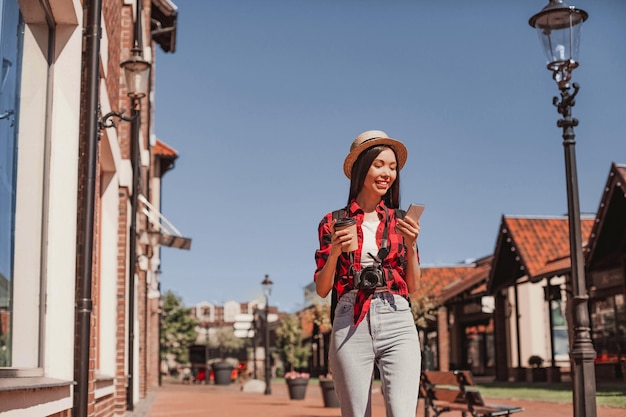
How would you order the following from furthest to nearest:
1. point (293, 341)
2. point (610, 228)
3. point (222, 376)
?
point (293, 341)
point (222, 376)
point (610, 228)

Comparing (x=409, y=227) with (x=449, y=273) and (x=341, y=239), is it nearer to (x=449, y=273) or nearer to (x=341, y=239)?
(x=341, y=239)

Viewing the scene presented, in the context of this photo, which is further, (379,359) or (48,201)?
(48,201)

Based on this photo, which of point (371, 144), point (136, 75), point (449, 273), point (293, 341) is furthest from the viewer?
point (293, 341)

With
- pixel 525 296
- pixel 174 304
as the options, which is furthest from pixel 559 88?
pixel 174 304

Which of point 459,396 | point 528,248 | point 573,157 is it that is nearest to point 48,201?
point 573,157

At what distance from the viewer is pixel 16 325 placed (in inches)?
230

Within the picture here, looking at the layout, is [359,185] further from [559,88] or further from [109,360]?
[109,360]

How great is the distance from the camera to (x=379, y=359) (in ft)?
12.3

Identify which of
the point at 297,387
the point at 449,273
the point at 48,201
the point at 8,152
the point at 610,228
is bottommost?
the point at 297,387

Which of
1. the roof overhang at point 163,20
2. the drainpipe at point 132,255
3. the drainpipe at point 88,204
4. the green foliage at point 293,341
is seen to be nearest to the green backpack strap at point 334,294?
the drainpipe at point 88,204

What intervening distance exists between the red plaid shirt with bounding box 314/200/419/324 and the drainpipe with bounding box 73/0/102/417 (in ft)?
11.1

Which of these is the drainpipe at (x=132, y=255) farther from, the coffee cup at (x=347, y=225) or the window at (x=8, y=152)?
the coffee cup at (x=347, y=225)

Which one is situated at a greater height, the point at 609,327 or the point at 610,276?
the point at 610,276

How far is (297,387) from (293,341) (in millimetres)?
37506
